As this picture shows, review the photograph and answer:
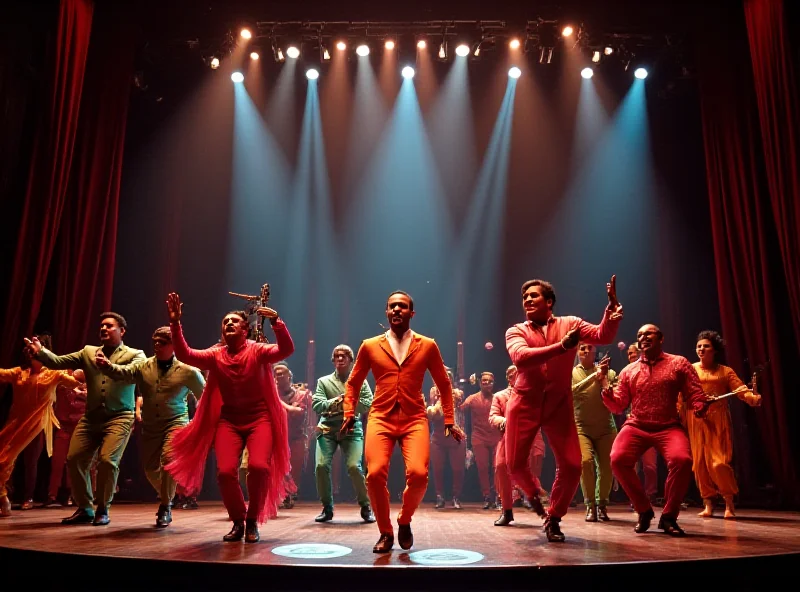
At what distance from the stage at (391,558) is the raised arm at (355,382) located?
1.00 metres

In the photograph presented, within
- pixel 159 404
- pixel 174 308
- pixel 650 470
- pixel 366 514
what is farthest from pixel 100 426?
pixel 650 470

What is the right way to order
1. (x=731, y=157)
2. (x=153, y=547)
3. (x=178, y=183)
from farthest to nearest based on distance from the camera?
Result: (x=178, y=183) < (x=731, y=157) < (x=153, y=547)

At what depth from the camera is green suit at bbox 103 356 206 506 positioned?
625 centimetres

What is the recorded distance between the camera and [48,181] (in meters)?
8.92

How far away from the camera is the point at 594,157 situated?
1277 centimetres

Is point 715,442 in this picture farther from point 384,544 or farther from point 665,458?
point 384,544

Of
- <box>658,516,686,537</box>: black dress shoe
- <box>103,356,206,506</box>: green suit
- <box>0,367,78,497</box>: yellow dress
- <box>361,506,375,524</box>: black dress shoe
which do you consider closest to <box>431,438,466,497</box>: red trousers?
<box>361,506,375,524</box>: black dress shoe

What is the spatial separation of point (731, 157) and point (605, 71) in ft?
11.7

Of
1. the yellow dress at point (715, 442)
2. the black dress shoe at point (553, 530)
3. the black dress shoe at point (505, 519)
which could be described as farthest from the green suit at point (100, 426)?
the yellow dress at point (715, 442)

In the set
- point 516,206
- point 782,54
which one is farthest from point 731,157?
point 516,206

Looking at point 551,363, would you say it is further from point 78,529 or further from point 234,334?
point 78,529

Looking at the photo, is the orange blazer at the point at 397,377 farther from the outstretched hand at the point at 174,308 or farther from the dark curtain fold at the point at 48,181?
the dark curtain fold at the point at 48,181

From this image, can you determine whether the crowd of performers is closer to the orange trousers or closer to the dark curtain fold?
the orange trousers

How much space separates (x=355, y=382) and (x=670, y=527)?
9.93ft
